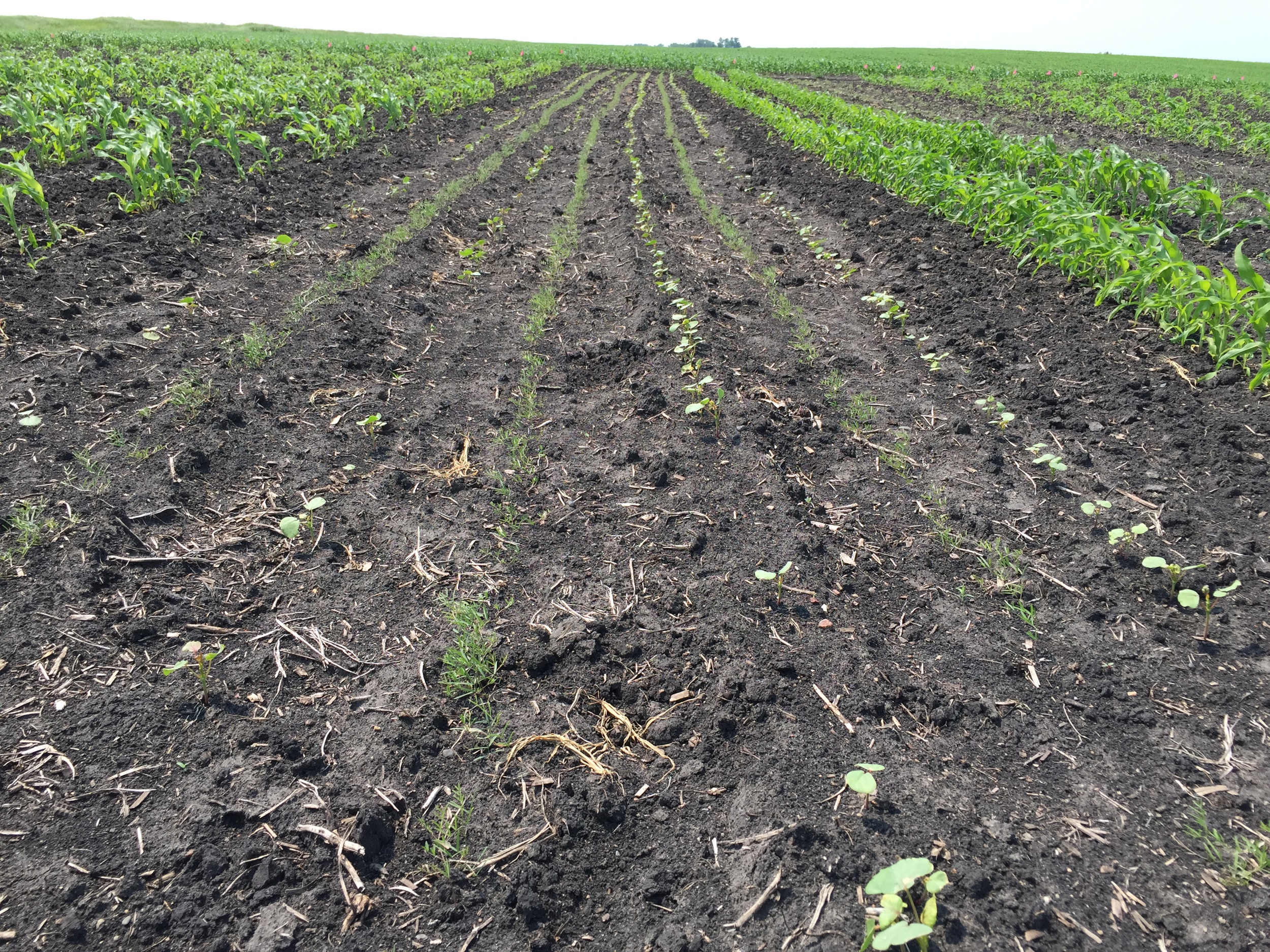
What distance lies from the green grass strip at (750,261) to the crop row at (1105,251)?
209 cm

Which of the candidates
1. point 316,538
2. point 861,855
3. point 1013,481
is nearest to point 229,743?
point 316,538

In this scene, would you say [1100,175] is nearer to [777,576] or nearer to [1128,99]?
[777,576]

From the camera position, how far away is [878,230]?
304 inches

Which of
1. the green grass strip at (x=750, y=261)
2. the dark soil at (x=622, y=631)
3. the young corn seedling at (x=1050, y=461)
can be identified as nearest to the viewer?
the dark soil at (x=622, y=631)

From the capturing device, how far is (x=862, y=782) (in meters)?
2.00

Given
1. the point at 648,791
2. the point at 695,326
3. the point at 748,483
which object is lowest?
the point at 648,791

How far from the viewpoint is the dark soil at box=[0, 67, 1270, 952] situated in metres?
1.93

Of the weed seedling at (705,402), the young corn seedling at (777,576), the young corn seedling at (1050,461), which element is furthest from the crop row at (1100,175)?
the young corn seedling at (777,576)

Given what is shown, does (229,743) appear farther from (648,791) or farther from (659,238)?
(659,238)

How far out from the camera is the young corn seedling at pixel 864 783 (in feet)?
6.50

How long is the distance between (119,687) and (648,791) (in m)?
1.94

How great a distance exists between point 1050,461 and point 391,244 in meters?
6.05

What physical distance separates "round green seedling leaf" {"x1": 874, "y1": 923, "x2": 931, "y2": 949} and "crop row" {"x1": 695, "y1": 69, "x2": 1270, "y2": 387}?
4.15m

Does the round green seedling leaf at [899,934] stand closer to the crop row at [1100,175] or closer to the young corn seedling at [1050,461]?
the young corn seedling at [1050,461]
